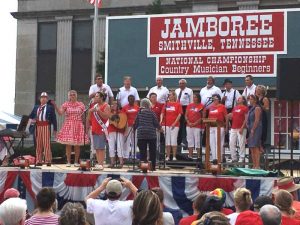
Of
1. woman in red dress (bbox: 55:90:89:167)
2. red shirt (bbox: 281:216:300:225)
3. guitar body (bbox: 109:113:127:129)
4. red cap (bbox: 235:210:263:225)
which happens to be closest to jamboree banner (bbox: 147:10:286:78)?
guitar body (bbox: 109:113:127:129)

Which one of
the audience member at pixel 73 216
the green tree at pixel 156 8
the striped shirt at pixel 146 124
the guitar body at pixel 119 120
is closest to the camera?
the audience member at pixel 73 216

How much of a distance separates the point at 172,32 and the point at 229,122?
4908 millimetres

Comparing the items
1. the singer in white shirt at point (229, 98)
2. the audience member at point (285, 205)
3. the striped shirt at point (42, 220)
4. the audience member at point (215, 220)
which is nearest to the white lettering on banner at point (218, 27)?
the singer in white shirt at point (229, 98)

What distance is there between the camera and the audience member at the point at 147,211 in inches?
183

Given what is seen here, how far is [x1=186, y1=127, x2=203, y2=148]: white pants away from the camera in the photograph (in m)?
13.7

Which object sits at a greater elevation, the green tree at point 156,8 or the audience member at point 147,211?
the green tree at point 156,8

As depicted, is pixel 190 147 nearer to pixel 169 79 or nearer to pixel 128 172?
pixel 128 172

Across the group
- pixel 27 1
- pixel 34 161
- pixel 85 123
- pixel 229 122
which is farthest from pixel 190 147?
pixel 27 1

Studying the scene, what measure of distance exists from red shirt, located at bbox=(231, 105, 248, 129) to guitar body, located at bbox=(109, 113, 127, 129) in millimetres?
2342

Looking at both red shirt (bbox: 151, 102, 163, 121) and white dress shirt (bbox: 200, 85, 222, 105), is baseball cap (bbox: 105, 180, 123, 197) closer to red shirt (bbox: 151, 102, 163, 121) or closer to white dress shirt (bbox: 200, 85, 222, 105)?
red shirt (bbox: 151, 102, 163, 121)

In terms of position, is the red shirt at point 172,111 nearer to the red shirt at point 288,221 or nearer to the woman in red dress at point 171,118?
the woman in red dress at point 171,118

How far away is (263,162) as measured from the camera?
13750 mm

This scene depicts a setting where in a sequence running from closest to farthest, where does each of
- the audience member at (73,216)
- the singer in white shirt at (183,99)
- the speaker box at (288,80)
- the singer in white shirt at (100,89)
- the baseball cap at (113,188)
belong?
1. the audience member at (73,216)
2. the baseball cap at (113,188)
3. the speaker box at (288,80)
4. the singer in white shirt at (100,89)
5. the singer in white shirt at (183,99)

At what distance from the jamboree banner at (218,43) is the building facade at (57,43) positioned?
14.8m
